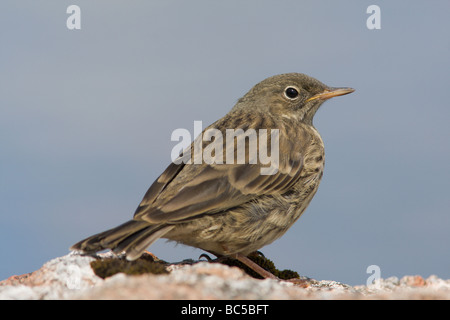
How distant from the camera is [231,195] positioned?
8.27 metres

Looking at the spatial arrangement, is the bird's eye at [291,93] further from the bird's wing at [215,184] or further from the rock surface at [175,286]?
the rock surface at [175,286]

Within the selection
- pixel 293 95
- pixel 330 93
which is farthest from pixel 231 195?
pixel 330 93

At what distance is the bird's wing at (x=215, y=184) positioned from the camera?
7.85m

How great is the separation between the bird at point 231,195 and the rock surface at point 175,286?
0.57 metres

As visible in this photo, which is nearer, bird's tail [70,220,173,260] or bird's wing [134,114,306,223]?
bird's tail [70,220,173,260]

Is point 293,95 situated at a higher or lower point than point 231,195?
higher

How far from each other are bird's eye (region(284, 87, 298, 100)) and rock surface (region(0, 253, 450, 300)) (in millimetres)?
4304

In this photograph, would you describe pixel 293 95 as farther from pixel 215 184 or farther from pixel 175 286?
pixel 175 286

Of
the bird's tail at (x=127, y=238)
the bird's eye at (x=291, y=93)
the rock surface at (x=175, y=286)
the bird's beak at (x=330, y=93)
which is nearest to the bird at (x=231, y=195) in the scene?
the bird's tail at (x=127, y=238)

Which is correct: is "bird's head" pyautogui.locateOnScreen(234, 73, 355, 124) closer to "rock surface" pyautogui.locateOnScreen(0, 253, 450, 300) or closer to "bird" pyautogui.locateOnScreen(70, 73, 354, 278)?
"bird" pyautogui.locateOnScreen(70, 73, 354, 278)

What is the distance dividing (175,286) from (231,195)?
9.39 feet

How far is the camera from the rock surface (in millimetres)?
5438

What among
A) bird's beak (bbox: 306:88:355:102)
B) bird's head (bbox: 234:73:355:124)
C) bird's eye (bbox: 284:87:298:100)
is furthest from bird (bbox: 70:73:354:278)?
bird's beak (bbox: 306:88:355:102)
